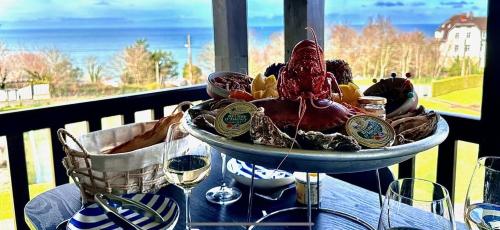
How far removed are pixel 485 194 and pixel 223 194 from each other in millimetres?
650

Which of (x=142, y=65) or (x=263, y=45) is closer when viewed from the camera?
(x=263, y=45)

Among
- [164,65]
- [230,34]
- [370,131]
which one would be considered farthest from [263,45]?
[164,65]

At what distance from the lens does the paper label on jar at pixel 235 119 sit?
2.58 feet

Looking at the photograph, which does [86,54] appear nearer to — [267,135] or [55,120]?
[55,120]

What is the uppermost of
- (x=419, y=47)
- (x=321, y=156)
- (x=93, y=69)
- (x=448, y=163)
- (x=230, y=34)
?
(x=230, y=34)

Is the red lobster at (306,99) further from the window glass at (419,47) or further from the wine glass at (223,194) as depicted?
the window glass at (419,47)

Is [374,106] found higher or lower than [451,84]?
higher

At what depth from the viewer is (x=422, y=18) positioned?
4.57m

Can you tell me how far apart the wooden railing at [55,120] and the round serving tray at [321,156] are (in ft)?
3.75

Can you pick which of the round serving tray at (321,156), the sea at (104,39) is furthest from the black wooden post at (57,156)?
the sea at (104,39)

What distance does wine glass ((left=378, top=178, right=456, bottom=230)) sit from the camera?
24.5 inches

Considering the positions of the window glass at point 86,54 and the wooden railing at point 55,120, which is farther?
the window glass at point 86,54

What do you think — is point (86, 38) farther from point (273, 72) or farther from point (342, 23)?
point (273, 72)

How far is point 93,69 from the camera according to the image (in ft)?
19.3
